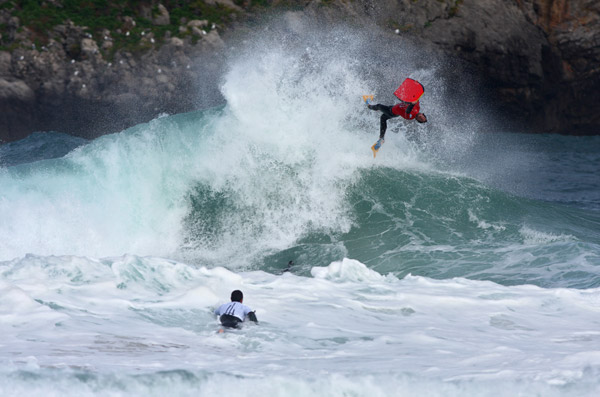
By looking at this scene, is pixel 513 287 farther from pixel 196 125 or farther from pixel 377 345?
pixel 196 125

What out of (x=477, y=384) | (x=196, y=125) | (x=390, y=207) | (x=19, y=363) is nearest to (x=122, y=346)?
(x=19, y=363)

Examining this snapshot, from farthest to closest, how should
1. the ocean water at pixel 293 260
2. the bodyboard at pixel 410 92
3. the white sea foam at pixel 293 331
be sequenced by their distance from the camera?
the bodyboard at pixel 410 92 < the ocean water at pixel 293 260 < the white sea foam at pixel 293 331

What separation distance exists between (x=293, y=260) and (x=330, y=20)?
57.8 ft

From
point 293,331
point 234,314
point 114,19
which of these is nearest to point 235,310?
point 234,314

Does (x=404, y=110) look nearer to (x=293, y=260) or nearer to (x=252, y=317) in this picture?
(x=293, y=260)

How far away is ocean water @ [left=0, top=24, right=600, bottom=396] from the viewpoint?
16.1ft

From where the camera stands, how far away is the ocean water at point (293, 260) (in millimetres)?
4910

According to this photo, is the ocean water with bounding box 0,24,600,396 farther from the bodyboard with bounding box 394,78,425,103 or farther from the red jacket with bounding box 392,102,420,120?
the bodyboard with bounding box 394,78,425,103

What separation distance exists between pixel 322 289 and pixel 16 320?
378 centimetres

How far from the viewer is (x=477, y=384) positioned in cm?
477

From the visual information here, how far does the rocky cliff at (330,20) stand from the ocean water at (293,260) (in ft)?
19.2

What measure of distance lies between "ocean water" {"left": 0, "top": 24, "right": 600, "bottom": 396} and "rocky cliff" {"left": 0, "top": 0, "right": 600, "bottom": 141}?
5.85 meters

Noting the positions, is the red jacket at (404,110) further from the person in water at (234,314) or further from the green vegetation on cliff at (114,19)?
the green vegetation on cliff at (114,19)

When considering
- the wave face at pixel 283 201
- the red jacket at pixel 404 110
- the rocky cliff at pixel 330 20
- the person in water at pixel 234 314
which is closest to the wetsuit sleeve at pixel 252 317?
the person in water at pixel 234 314
